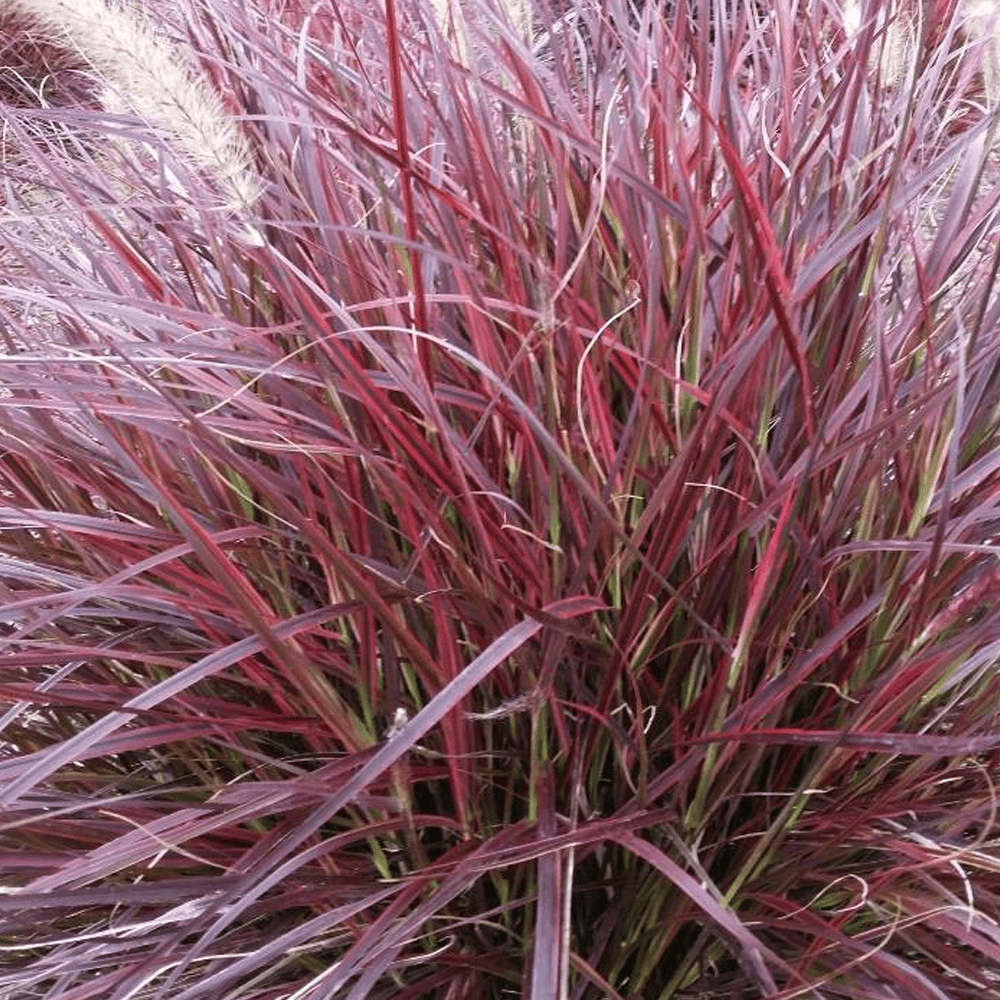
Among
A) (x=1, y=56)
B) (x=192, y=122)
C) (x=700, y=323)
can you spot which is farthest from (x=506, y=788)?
(x=1, y=56)

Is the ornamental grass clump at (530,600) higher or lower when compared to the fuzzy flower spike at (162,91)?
lower

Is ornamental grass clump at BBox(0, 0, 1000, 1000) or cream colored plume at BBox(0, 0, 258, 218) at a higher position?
cream colored plume at BBox(0, 0, 258, 218)

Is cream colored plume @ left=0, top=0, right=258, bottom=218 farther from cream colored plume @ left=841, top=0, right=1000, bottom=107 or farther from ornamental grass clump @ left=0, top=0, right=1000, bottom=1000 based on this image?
cream colored plume @ left=841, top=0, right=1000, bottom=107

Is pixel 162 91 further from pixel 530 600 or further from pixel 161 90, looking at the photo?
pixel 530 600

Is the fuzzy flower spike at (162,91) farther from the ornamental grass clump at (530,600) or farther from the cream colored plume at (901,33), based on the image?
the cream colored plume at (901,33)

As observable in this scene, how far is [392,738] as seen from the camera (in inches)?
32.0

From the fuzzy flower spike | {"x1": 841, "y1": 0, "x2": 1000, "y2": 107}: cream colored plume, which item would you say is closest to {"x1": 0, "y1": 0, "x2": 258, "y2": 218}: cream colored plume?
the fuzzy flower spike

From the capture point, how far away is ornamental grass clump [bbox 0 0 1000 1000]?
883 millimetres

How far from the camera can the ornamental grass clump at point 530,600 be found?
0.88 metres

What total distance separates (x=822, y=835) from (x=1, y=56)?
13.0 feet

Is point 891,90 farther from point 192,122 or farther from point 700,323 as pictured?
point 192,122

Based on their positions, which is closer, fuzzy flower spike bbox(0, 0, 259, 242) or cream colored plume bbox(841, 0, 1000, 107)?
fuzzy flower spike bbox(0, 0, 259, 242)

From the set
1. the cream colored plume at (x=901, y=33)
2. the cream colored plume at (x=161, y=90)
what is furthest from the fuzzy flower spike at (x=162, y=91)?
the cream colored plume at (x=901, y=33)

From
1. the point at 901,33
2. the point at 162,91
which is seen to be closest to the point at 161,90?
the point at 162,91
